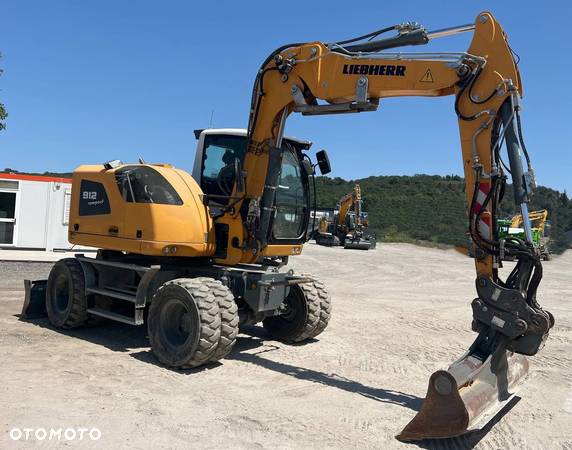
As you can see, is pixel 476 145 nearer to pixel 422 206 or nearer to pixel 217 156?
pixel 217 156

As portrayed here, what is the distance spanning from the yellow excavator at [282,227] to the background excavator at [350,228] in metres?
24.1

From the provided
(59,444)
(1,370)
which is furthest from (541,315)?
(1,370)

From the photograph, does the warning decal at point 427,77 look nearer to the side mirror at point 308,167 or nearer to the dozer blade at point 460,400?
the side mirror at point 308,167

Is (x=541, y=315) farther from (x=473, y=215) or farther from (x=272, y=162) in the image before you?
(x=272, y=162)

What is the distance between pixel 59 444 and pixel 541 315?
423 centimetres

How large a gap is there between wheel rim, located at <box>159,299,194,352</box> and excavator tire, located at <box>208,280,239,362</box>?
0.44 metres

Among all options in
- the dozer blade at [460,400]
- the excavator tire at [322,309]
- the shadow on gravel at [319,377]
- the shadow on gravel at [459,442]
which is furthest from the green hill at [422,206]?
the shadow on gravel at [459,442]

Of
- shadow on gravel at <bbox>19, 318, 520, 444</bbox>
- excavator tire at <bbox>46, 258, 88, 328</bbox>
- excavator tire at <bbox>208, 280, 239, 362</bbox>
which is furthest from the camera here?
excavator tire at <bbox>46, 258, 88, 328</bbox>

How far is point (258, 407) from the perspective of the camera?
5.32 metres

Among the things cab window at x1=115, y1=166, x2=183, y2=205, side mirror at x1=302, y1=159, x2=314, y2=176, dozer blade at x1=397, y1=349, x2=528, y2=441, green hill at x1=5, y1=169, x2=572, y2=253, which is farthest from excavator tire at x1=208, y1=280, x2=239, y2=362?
green hill at x1=5, y1=169, x2=572, y2=253

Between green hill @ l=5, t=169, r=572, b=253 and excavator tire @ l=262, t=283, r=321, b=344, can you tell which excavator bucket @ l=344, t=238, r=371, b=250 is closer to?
green hill @ l=5, t=169, r=572, b=253

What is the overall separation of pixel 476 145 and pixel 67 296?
6.43 metres

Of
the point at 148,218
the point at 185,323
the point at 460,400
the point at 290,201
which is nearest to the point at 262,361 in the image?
the point at 185,323

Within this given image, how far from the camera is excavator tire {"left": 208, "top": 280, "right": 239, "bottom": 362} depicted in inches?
254
